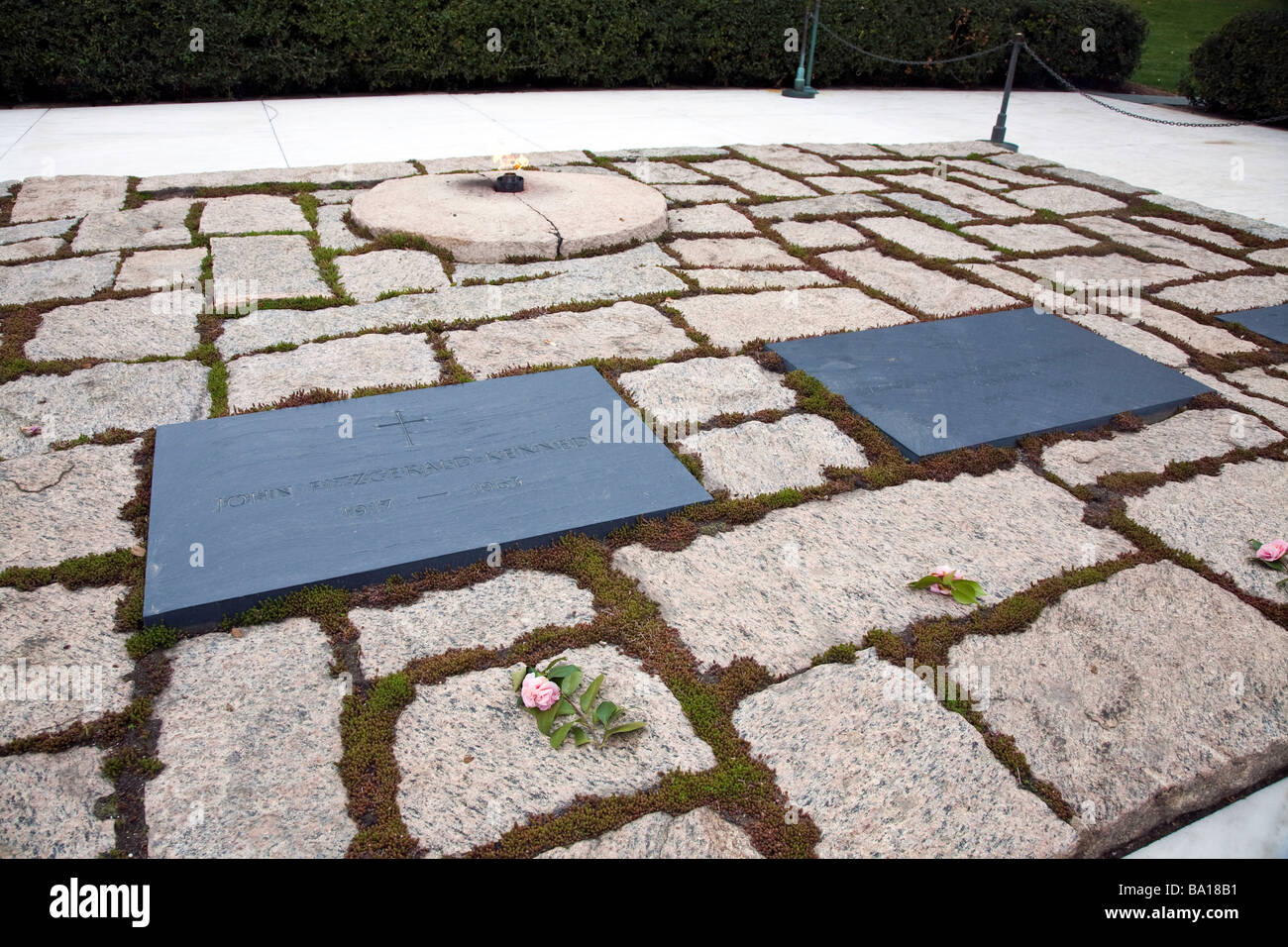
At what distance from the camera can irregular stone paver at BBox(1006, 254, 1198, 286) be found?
14.6 ft

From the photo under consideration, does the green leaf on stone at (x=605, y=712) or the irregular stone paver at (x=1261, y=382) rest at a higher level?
the irregular stone paver at (x=1261, y=382)

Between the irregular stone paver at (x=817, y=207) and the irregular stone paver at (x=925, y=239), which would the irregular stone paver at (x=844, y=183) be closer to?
the irregular stone paver at (x=817, y=207)

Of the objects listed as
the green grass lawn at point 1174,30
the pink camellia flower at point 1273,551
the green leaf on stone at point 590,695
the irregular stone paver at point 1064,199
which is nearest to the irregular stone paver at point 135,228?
the green leaf on stone at point 590,695

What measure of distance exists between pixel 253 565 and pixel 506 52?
26.8 ft

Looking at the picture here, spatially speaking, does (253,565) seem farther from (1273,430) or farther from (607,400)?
(1273,430)

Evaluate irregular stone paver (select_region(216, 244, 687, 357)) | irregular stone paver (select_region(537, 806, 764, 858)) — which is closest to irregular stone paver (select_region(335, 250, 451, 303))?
irregular stone paver (select_region(216, 244, 687, 357))

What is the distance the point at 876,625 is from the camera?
2.16m

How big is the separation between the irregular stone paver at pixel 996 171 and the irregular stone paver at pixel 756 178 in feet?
5.10

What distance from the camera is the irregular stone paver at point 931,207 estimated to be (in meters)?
5.36

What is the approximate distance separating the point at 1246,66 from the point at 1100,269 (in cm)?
682

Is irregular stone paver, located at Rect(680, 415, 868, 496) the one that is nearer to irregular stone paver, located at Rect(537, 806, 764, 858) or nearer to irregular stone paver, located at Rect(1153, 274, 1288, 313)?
irregular stone paver, located at Rect(537, 806, 764, 858)

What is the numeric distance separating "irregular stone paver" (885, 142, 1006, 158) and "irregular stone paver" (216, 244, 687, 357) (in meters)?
3.69

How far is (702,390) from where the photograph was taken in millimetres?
3172

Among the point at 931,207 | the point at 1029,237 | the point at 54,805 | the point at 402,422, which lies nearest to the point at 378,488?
the point at 402,422
